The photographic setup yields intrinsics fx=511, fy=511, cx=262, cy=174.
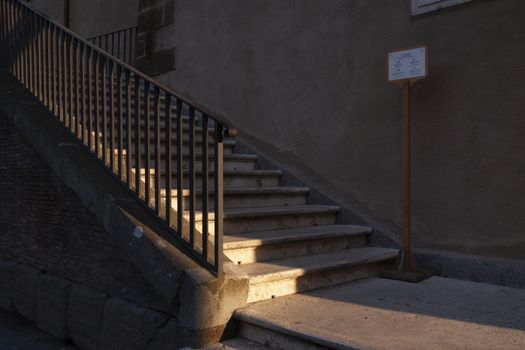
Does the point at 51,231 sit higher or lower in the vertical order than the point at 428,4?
lower

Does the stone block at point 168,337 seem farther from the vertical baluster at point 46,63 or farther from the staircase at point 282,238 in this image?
the vertical baluster at point 46,63

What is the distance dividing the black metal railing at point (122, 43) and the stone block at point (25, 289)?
3972mm

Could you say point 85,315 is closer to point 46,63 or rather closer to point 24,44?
point 46,63

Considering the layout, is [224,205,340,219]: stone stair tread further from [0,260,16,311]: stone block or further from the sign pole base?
[0,260,16,311]: stone block

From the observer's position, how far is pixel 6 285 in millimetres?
4430

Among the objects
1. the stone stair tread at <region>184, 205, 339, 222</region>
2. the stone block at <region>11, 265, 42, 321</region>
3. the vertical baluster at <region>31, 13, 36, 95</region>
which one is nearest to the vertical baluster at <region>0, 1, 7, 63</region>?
the vertical baluster at <region>31, 13, 36, 95</region>

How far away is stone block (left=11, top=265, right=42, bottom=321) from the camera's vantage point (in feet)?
13.3

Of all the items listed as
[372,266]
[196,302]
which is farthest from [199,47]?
[196,302]

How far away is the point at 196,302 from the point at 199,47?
401 cm

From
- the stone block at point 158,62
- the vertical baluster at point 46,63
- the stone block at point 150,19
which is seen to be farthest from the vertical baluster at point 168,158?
the stone block at point 150,19

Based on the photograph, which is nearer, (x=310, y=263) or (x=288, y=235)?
(x=310, y=263)

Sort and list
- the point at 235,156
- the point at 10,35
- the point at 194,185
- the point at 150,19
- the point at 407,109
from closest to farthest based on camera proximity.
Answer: the point at 194,185, the point at 407,109, the point at 10,35, the point at 235,156, the point at 150,19

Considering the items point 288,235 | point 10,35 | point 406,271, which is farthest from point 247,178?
point 10,35

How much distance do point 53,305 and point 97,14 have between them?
5944 mm
